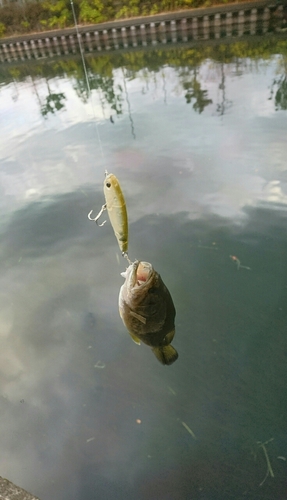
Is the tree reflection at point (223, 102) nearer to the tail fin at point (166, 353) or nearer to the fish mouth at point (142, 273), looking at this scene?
the tail fin at point (166, 353)

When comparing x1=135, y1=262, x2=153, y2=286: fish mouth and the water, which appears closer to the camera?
x1=135, y1=262, x2=153, y2=286: fish mouth

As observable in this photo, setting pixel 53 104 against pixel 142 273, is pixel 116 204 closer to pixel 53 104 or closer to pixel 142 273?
pixel 142 273

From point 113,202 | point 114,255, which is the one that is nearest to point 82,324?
point 114,255

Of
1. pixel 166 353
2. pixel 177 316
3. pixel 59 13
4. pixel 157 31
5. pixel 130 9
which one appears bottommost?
pixel 177 316

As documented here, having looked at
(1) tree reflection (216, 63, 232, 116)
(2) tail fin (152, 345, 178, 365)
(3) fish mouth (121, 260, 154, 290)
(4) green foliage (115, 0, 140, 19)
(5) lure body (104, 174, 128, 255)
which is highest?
(4) green foliage (115, 0, 140, 19)

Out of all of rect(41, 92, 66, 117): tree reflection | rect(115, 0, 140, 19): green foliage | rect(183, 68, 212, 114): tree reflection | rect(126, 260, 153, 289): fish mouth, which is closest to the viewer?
rect(126, 260, 153, 289): fish mouth

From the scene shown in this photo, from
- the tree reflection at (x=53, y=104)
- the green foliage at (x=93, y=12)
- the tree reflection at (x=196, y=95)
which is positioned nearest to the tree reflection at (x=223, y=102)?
the tree reflection at (x=196, y=95)

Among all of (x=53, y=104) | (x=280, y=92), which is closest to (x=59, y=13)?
(x=53, y=104)

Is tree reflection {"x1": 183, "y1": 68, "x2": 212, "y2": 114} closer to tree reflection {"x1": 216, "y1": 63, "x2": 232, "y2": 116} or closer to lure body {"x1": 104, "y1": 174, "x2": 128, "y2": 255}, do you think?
tree reflection {"x1": 216, "y1": 63, "x2": 232, "y2": 116}

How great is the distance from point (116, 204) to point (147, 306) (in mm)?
611

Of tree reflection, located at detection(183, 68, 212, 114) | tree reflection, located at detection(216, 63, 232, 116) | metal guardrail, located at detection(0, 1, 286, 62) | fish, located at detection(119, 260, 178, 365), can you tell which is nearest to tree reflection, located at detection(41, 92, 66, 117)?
tree reflection, located at detection(183, 68, 212, 114)

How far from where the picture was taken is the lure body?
70.6 inches

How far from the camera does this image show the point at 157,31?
70.4 ft

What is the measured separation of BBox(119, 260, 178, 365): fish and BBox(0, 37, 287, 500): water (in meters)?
1.12
